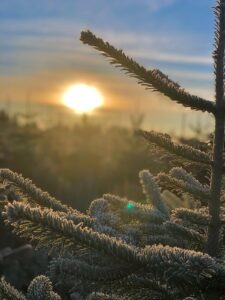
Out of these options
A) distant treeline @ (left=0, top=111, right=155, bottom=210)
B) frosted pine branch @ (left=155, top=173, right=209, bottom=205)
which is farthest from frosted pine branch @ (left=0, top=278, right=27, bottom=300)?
distant treeline @ (left=0, top=111, right=155, bottom=210)

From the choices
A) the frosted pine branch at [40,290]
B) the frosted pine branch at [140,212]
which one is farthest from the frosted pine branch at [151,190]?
the frosted pine branch at [40,290]

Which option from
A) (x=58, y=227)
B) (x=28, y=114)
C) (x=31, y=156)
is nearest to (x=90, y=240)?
(x=58, y=227)

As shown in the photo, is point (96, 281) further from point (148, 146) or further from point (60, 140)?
point (60, 140)

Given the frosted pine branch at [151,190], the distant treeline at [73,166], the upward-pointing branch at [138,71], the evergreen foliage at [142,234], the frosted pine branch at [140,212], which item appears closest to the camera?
the evergreen foliage at [142,234]

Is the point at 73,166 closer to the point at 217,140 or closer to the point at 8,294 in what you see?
the point at 8,294

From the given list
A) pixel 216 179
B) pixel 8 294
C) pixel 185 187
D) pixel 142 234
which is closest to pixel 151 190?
pixel 142 234

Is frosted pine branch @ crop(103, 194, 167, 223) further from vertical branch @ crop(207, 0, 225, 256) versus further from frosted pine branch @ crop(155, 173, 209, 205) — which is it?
vertical branch @ crop(207, 0, 225, 256)

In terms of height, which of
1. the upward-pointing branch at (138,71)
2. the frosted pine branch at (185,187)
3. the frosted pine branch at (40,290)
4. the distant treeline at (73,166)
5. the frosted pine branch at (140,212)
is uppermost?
the upward-pointing branch at (138,71)

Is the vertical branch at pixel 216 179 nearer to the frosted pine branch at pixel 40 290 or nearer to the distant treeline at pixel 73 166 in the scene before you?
the frosted pine branch at pixel 40 290

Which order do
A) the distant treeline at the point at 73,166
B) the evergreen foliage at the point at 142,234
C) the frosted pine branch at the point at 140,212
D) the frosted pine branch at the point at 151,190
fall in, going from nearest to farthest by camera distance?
the evergreen foliage at the point at 142,234 < the frosted pine branch at the point at 140,212 < the frosted pine branch at the point at 151,190 < the distant treeline at the point at 73,166
